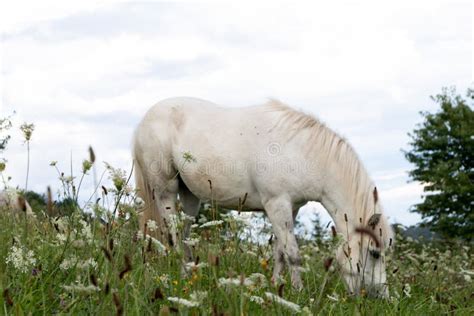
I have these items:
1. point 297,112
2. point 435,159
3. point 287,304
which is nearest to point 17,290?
point 287,304

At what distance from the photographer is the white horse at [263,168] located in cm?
759

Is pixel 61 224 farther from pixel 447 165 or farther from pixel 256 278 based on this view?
pixel 447 165

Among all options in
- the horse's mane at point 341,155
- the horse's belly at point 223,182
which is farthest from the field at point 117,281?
the horse's belly at point 223,182

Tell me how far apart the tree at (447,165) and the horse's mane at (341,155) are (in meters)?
32.3

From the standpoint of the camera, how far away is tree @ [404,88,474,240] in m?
40.5

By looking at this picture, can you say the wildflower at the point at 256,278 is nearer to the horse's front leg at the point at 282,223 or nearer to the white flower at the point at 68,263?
the white flower at the point at 68,263

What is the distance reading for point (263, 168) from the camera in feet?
25.8

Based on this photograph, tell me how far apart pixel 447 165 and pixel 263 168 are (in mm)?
36208

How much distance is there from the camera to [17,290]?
412 cm

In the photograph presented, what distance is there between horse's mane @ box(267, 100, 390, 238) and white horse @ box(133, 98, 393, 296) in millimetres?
12

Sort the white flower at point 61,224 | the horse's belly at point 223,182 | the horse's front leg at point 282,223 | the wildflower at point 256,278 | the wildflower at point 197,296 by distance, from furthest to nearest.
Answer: the horse's belly at point 223,182, the horse's front leg at point 282,223, the white flower at point 61,224, the wildflower at point 256,278, the wildflower at point 197,296

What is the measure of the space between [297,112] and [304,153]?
2.24ft

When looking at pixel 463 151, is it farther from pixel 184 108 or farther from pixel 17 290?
pixel 17 290

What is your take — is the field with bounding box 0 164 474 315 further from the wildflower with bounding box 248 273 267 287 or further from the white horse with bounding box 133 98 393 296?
the white horse with bounding box 133 98 393 296
